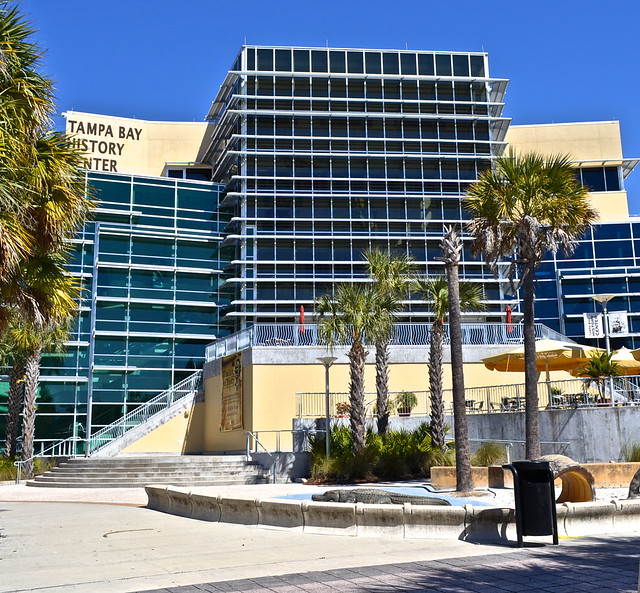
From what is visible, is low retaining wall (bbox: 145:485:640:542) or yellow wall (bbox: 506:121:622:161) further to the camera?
yellow wall (bbox: 506:121:622:161)

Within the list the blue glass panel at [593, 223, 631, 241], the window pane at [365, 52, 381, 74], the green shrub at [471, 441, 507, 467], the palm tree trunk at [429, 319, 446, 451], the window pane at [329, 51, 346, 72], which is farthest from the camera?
the blue glass panel at [593, 223, 631, 241]

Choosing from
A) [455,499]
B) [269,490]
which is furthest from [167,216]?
[455,499]

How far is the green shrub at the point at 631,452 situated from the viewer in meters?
19.4

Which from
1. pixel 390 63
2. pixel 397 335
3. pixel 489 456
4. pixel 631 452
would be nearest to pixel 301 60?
pixel 390 63

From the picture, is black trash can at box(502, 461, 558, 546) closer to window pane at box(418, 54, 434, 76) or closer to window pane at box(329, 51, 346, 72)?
window pane at box(329, 51, 346, 72)

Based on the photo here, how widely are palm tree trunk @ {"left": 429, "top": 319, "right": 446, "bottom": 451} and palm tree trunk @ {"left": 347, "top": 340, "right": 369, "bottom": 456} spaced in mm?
2179

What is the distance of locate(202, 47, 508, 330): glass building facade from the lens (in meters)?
52.2

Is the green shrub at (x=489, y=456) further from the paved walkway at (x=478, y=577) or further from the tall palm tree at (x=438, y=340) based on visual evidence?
the paved walkway at (x=478, y=577)

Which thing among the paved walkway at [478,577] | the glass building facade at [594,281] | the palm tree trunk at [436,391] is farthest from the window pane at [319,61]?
the paved walkway at [478,577]

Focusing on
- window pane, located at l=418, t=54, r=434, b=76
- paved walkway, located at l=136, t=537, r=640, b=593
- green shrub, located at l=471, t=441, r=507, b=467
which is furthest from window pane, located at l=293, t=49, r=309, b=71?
paved walkway, located at l=136, t=537, r=640, b=593

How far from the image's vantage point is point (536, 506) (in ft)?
33.0

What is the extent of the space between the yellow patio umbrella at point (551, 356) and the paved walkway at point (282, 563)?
1309 centimetres

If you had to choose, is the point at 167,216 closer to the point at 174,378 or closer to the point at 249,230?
the point at 249,230

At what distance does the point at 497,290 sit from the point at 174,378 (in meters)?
22.7
